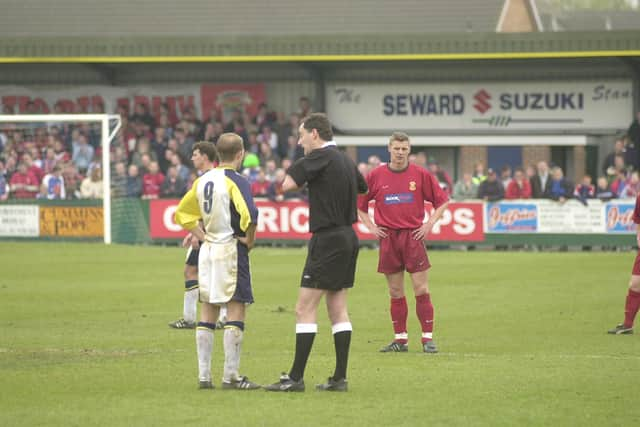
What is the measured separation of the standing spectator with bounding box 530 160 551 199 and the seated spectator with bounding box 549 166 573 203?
0.79 ft

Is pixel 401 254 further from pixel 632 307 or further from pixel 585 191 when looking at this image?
pixel 585 191

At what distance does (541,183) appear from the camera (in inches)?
1117

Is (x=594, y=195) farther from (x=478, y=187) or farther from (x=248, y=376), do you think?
(x=248, y=376)

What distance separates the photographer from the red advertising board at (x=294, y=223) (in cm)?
2822

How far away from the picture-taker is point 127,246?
28.5 m

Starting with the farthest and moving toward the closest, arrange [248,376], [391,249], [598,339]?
1. [598,339]
2. [391,249]
3. [248,376]

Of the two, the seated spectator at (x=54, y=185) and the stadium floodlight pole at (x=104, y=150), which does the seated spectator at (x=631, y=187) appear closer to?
the stadium floodlight pole at (x=104, y=150)

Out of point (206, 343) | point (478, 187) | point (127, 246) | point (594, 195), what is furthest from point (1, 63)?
point (206, 343)

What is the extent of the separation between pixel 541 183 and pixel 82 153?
11.6 metres

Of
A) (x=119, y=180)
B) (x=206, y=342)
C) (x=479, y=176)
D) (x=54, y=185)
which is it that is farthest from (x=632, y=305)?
(x=54, y=185)

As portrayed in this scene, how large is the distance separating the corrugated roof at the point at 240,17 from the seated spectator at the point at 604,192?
369 inches

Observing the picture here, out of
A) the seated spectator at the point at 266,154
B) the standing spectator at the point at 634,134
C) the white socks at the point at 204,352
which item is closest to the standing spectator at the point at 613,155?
the standing spectator at the point at 634,134

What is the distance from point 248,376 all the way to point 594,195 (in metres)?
18.8

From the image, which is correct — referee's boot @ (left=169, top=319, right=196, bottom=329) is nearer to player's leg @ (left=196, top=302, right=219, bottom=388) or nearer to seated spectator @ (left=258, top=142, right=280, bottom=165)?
player's leg @ (left=196, top=302, right=219, bottom=388)
